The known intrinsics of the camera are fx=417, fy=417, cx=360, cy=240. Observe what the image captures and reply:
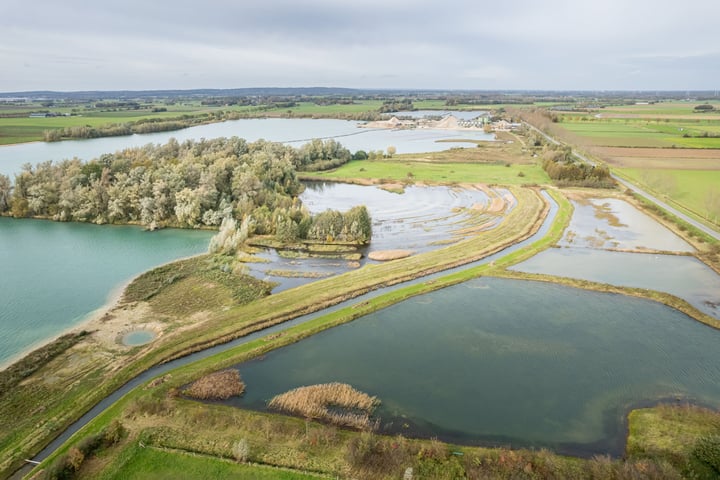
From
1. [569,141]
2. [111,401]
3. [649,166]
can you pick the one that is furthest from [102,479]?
[569,141]

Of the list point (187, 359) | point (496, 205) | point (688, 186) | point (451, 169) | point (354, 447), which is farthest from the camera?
point (451, 169)

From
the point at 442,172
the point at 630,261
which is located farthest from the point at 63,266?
the point at 442,172

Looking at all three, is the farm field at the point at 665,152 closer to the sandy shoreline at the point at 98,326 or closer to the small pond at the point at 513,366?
the small pond at the point at 513,366

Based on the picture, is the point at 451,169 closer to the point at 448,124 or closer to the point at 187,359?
the point at 187,359

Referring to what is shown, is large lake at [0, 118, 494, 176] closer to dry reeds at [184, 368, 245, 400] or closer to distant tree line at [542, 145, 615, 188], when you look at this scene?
distant tree line at [542, 145, 615, 188]

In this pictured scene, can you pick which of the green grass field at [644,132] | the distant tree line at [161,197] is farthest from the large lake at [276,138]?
the green grass field at [644,132]

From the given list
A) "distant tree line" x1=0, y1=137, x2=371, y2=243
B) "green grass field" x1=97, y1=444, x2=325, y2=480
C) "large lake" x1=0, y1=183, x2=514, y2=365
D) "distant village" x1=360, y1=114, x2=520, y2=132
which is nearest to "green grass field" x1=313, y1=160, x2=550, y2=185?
"large lake" x1=0, y1=183, x2=514, y2=365

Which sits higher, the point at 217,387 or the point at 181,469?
the point at 217,387
